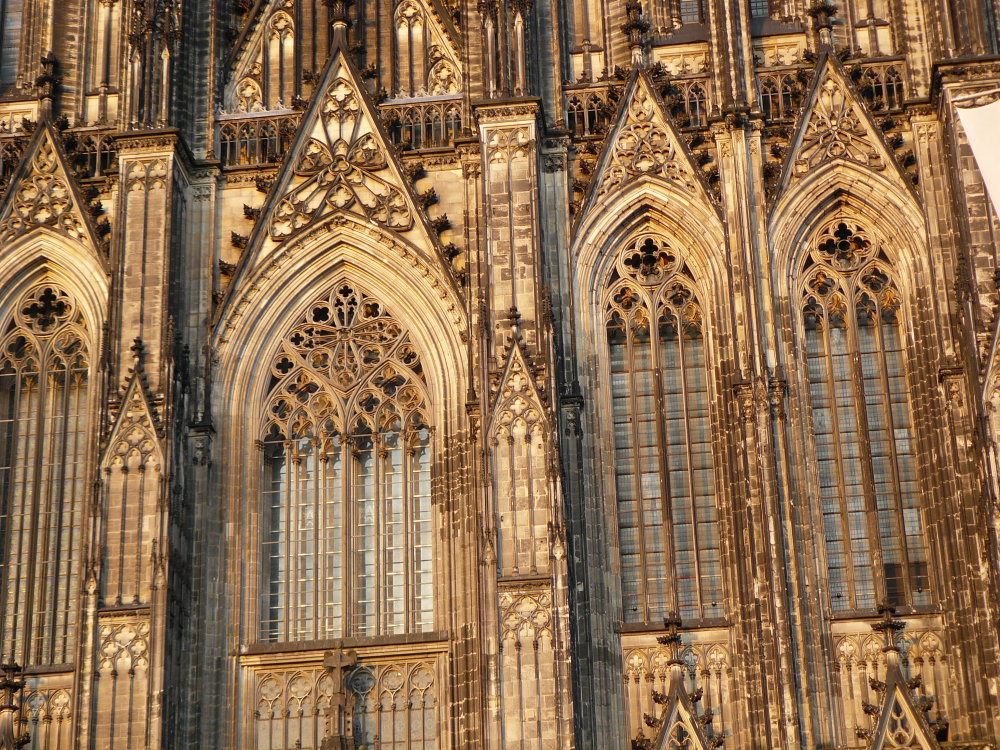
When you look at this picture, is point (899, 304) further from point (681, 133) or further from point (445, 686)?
point (445, 686)

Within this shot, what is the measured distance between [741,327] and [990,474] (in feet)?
12.9

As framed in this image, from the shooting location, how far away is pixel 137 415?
2689 cm

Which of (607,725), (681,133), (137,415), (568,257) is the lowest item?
(607,725)

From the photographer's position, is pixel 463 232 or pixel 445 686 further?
pixel 463 232

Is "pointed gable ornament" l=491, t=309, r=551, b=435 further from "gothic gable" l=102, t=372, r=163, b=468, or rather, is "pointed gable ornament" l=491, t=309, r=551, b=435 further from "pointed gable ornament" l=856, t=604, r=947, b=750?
"pointed gable ornament" l=856, t=604, r=947, b=750

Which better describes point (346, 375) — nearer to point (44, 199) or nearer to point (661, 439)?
point (661, 439)

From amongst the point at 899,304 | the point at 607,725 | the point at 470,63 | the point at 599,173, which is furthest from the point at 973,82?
the point at 607,725

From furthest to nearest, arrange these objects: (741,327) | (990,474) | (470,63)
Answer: (470,63)
(741,327)
(990,474)

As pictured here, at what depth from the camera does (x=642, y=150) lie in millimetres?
28734

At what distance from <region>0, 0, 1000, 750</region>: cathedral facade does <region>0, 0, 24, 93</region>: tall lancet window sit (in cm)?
15

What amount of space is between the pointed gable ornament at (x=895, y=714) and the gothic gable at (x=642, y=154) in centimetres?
689

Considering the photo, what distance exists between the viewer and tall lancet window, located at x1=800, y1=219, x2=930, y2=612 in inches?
1042

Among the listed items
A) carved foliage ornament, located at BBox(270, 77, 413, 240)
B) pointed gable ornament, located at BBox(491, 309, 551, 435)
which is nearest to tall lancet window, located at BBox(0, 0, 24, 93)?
carved foliage ornament, located at BBox(270, 77, 413, 240)

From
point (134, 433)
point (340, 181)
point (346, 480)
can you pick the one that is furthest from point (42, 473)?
point (340, 181)
